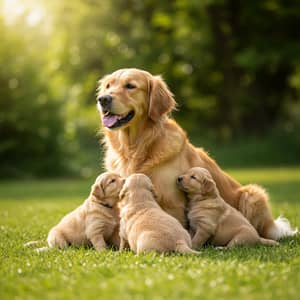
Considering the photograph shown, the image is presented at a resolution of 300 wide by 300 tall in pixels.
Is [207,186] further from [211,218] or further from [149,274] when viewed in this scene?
[149,274]

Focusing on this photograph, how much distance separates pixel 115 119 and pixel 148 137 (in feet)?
1.34

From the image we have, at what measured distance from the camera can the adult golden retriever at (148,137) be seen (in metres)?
6.69

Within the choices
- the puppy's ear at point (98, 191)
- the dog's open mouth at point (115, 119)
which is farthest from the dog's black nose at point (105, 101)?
the puppy's ear at point (98, 191)

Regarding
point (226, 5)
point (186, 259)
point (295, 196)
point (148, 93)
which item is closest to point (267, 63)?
→ point (226, 5)

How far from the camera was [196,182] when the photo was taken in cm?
654

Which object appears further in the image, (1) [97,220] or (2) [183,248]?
(1) [97,220]

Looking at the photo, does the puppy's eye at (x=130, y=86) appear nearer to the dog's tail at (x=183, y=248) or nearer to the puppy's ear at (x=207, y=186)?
the puppy's ear at (x=207, y=186)

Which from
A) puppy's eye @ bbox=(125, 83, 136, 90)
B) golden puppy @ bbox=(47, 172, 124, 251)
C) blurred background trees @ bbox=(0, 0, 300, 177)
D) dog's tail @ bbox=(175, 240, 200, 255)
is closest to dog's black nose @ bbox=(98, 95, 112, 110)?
puppy's eye @ bbox=(125, 83, 136, 90)

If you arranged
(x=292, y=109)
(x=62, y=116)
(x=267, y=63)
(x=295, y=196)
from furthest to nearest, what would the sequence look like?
(x=292, y=109), (x=267, y=63), (x=62, y=116), (x=295, y=196)

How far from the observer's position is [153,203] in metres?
6.13

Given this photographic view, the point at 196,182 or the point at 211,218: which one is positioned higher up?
the point at 196,182

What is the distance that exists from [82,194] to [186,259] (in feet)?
30.6

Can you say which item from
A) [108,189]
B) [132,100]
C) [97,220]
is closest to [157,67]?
[132,100]

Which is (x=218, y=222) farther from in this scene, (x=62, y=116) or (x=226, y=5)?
(x=226, y=5)
